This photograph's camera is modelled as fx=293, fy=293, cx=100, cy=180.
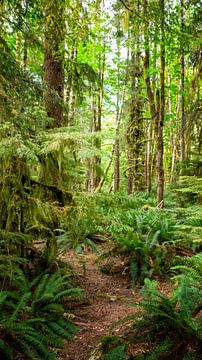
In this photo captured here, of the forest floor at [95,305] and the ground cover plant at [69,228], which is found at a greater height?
the ground cover plant at [69,228]

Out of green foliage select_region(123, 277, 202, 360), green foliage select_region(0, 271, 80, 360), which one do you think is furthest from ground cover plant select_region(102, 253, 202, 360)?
green foliage select_region(0, 271, 80, 360)

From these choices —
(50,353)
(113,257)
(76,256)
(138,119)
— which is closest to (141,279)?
(113,257)

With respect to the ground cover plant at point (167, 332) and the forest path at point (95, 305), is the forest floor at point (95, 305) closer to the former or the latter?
the forest path at point (95, 305)

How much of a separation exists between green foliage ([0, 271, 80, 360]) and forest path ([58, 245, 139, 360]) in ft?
0.62

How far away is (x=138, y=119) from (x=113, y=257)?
803 cm

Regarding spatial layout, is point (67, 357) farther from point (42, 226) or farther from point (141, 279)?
point (141, 279)

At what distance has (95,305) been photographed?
4.68 m

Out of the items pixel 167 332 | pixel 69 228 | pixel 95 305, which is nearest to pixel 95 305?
pixel 95 305

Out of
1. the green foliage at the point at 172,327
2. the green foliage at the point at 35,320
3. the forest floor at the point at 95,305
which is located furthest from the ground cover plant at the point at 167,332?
the green foliage at the point at 35,320

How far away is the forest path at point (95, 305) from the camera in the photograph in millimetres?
3584

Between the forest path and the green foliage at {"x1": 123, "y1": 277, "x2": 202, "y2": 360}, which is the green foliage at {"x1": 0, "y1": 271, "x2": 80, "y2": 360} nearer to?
the forest path

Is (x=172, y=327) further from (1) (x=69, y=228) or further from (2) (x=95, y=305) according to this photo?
(1) (x=69, y=228)

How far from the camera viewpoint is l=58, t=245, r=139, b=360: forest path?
11.8ft

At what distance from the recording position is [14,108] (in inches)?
115
